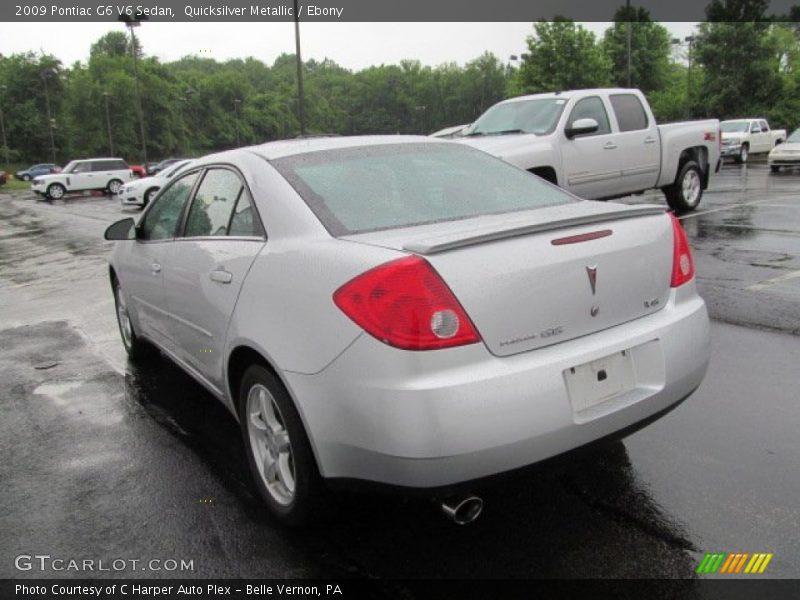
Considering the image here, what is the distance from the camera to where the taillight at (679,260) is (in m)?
3.04

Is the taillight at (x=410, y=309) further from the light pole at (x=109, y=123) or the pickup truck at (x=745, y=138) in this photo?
the light pole at (x=109, y=123)

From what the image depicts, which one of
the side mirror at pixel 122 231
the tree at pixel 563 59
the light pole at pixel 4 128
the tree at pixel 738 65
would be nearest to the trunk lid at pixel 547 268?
the side mirror at pixel 122 231

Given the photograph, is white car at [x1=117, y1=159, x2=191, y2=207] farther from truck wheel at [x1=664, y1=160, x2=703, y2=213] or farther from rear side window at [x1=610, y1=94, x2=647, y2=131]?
truck wheel at [x1=664, y1=160, x2=703, y2=213]

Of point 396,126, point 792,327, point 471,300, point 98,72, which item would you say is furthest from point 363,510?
point 396,126

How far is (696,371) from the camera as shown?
293cm

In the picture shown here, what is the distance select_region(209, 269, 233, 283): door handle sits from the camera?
3209mm

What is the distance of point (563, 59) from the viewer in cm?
Result: 5681

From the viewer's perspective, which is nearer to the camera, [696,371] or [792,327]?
[696,371]

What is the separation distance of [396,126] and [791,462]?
4993 inches

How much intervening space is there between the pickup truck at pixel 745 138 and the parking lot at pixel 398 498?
2399 cm

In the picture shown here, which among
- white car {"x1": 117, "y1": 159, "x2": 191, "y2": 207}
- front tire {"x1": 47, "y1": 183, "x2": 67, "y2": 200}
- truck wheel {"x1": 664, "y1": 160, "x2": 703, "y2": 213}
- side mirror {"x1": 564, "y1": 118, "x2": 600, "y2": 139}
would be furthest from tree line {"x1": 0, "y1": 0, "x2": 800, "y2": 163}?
side mirror {"x1": 564, "y1": 118, "x2": 600, "y2": 139}

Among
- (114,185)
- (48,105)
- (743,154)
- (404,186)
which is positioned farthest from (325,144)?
(48,105)

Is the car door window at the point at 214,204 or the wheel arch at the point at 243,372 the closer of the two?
the wheel arch at the point at 243,372

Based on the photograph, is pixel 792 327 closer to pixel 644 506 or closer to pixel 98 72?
pixel 644 506
